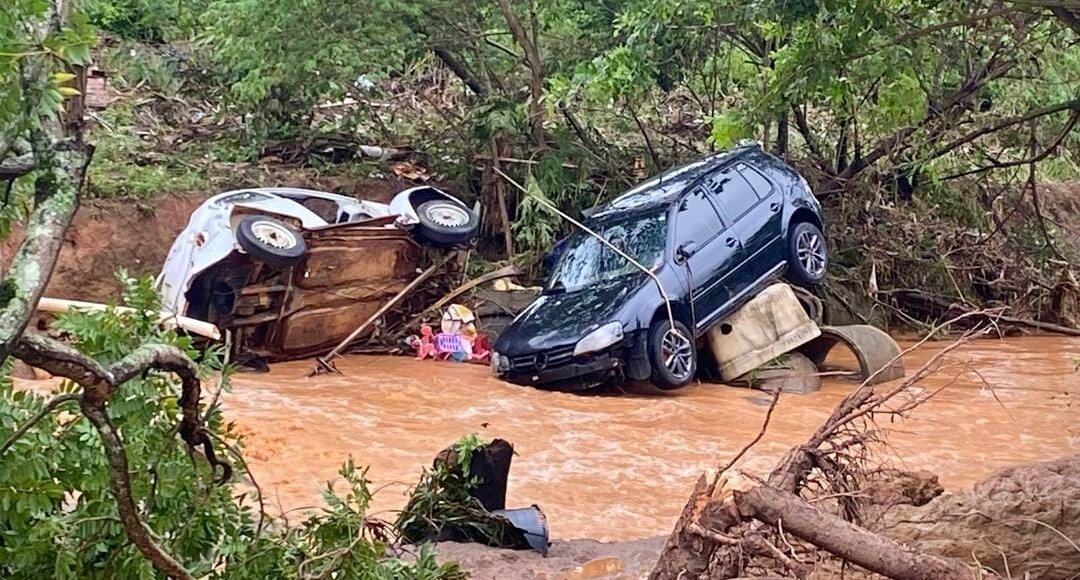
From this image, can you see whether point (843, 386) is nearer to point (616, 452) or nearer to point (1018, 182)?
point (616, 452)

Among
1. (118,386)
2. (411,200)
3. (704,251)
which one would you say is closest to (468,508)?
(118,386)

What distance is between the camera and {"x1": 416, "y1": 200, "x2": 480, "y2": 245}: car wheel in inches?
486

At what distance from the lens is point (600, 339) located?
34.3 feet

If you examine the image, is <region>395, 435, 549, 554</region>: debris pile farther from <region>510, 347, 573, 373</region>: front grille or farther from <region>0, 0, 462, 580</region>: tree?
<region>510, 347, 573, 373</region>: front grille

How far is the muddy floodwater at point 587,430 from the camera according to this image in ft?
24.5

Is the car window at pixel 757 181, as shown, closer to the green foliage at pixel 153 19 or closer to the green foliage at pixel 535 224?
the green foliage at pixel 535 224

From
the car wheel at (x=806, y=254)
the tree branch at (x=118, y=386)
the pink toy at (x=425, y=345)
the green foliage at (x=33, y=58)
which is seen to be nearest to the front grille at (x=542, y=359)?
the pink toy at (x=425, y=345)

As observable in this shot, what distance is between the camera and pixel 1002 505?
3.98 meters

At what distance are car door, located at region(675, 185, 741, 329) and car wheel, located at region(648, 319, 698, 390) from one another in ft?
1.03

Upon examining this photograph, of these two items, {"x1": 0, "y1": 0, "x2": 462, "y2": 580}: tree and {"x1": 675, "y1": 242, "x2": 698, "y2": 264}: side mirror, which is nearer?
{"x1": 0, "y1": 0, "x2": 462, "y2": 580}: tree

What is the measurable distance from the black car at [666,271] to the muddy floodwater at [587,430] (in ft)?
1.18

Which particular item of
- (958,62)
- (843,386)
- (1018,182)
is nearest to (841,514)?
(843,386)

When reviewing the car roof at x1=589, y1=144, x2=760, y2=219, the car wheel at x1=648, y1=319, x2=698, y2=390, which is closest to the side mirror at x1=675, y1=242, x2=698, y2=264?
the car roof at x1=589, y1=144, x2=760, y2=219

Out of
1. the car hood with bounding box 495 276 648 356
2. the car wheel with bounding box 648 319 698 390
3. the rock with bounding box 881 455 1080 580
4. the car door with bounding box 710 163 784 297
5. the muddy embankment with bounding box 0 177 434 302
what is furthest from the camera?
the muddy embankment with bounding box 0 177 434 302
